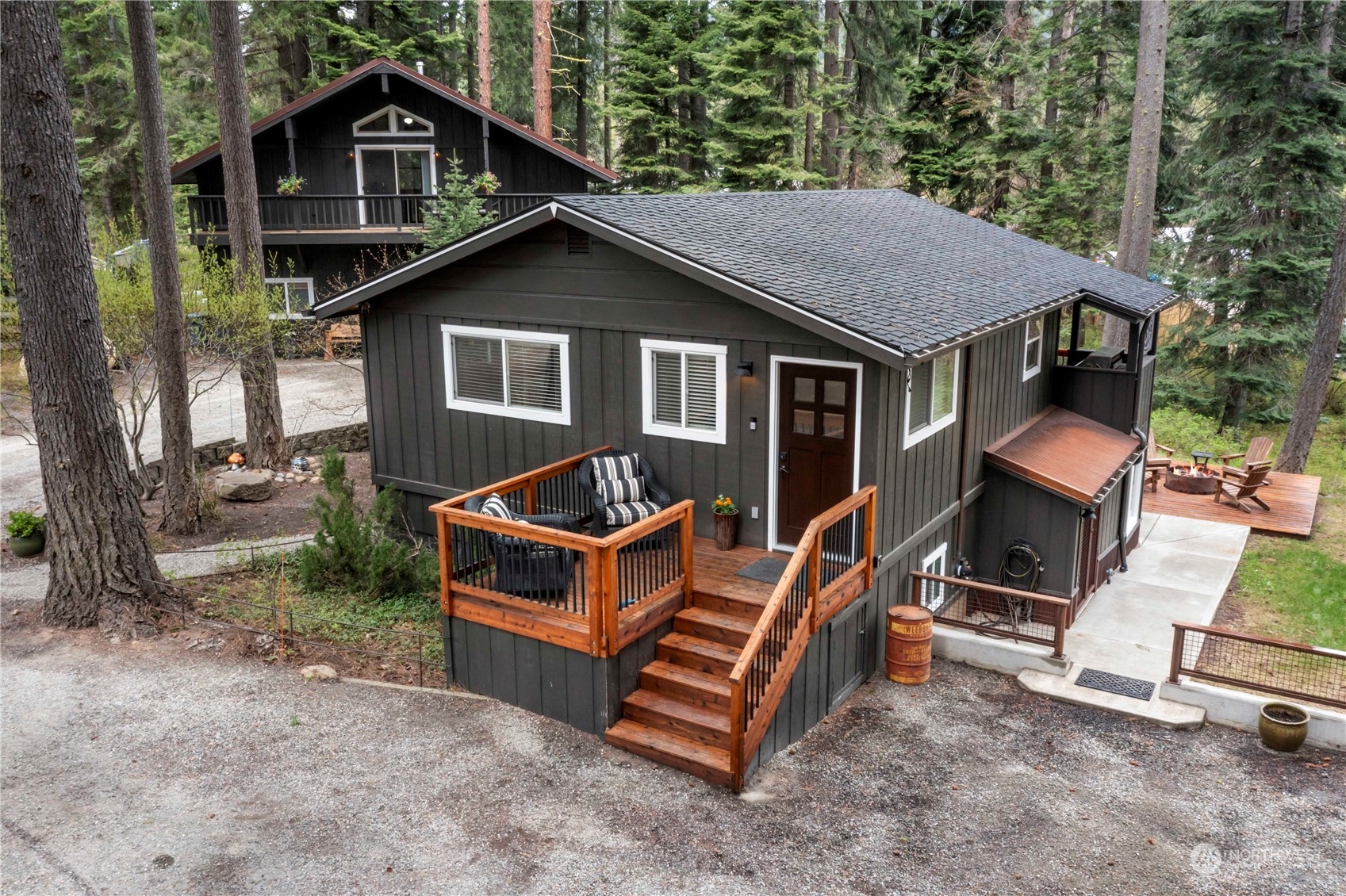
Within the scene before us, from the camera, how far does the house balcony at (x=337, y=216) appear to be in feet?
73.5

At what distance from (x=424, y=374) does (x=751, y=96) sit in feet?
51.3

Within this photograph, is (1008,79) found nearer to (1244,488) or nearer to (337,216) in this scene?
(1244,488)

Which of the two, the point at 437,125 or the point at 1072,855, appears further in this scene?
the point at 437,125

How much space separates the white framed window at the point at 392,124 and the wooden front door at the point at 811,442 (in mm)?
18535

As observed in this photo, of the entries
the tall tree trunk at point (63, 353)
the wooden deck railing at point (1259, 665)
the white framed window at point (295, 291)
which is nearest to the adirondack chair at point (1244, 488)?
the wooden deck railing at point (1259, 665)

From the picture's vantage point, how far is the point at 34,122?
8.47 metres

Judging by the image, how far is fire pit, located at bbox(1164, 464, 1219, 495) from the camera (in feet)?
52.1

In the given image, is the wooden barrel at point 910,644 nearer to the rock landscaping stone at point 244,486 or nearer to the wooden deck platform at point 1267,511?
the wooden deck platform at point 1267,511

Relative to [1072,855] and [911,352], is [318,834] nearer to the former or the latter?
[1072,855]

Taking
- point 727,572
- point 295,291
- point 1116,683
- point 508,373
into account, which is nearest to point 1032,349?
point 1116,683

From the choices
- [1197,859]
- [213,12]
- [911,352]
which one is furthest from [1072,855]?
[213,12]

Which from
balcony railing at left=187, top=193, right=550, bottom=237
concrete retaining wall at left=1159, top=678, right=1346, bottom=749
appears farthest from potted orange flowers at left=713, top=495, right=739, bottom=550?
balcony railing at left=187, top=193, right=550, bottom=237

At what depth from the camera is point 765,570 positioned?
853 centimetres

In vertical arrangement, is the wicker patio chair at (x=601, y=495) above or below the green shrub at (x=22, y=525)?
above
